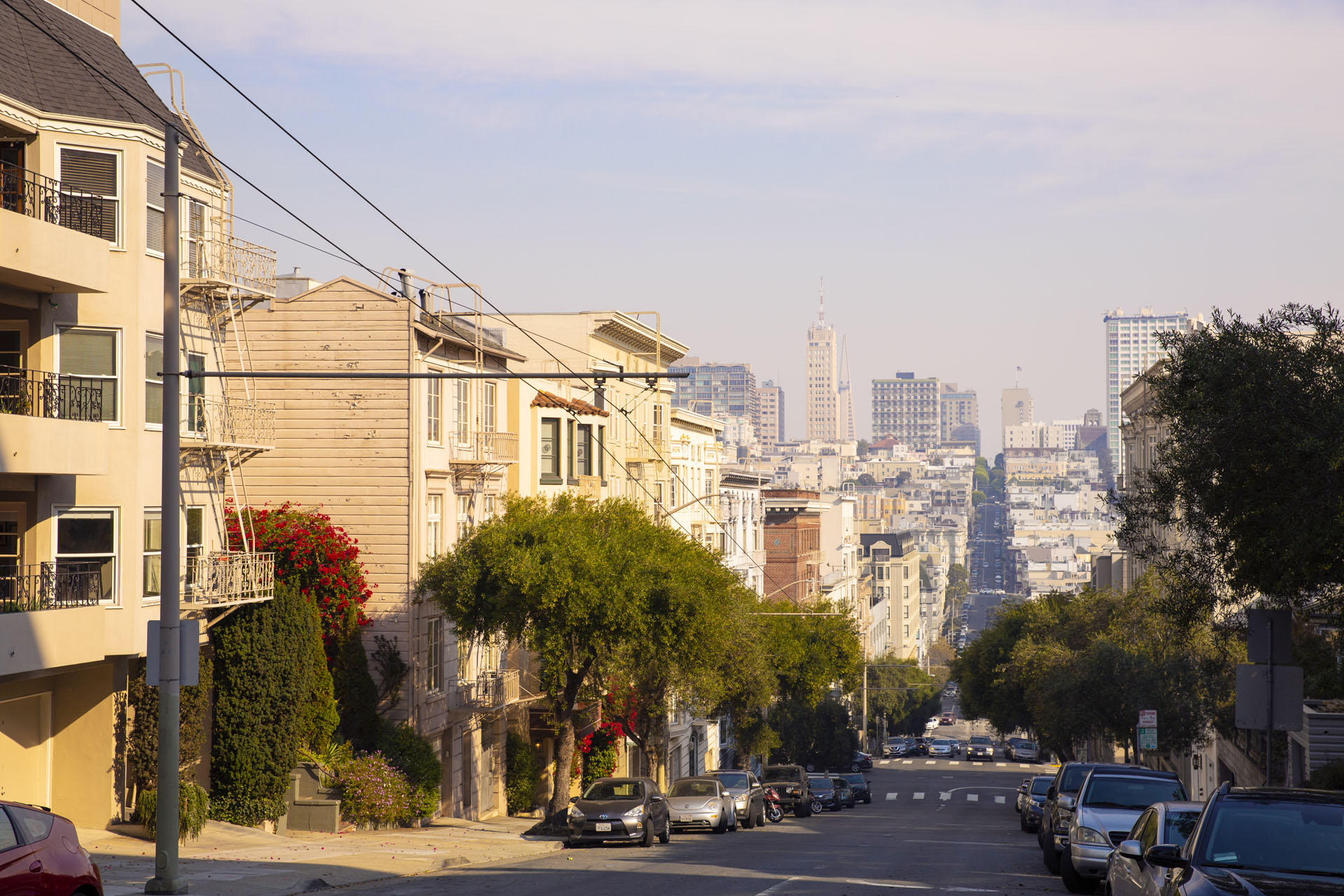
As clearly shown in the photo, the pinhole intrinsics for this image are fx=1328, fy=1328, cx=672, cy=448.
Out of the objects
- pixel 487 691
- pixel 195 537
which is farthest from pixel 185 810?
pixel 487 691

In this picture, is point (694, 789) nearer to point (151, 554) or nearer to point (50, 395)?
point (151, 554)

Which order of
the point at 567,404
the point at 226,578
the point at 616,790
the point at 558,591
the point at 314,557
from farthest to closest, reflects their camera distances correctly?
the point at 567,404, the point at 314,557, the point at 558,591, the point at 616,790, the point at 226,578

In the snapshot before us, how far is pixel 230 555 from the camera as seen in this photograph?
25.8 m

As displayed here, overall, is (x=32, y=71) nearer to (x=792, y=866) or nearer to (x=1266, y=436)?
(x=792, y=866)

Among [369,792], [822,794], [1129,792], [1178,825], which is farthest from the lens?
[822,794]

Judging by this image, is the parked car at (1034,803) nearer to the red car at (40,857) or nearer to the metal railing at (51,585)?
the metal railing at (51,585)

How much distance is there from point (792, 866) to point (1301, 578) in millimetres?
9445

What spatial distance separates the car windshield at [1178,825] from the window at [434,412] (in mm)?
23944

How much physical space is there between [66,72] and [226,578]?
31.9ft

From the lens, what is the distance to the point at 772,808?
4322cm

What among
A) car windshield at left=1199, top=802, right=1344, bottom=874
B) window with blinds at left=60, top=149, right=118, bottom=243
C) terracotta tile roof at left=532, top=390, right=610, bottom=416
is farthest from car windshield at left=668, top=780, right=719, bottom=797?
car windshield at left=1199, top=802, right=1344, bottom=874

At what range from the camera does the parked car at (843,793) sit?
5472 cm

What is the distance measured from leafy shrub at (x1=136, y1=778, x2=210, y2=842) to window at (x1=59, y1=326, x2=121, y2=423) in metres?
6.51

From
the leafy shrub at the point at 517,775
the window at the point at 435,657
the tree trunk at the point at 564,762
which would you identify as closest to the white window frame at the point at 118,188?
the window at the point at 435,657
